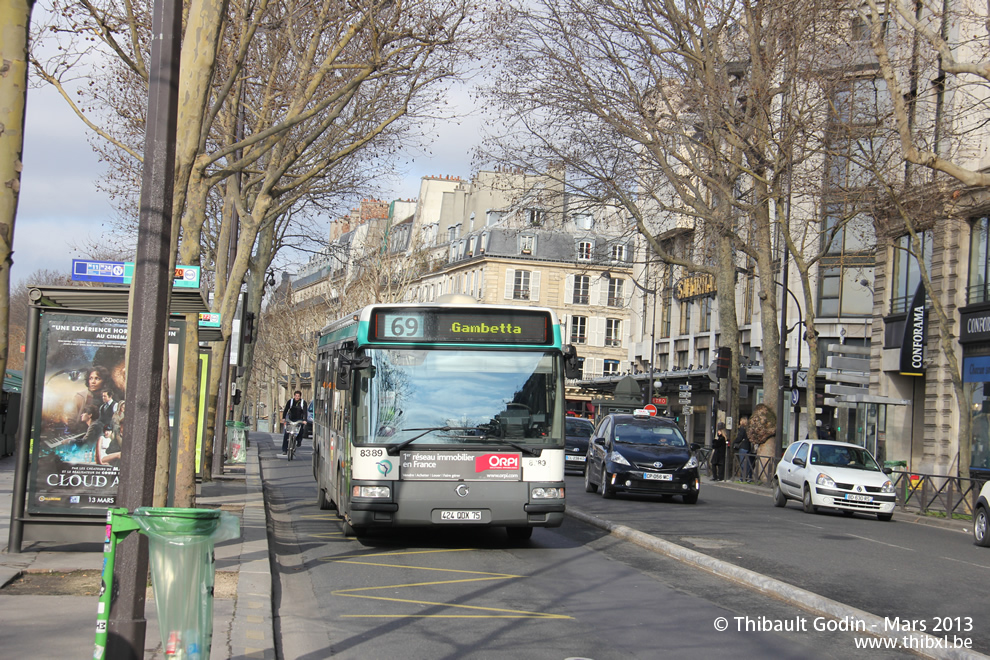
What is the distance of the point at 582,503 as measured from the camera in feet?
67.7

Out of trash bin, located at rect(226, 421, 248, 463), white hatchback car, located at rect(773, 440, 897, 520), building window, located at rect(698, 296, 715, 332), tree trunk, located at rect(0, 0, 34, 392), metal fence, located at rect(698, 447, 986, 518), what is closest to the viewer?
tree trunk, located at rect(0, 0, 34, 392)

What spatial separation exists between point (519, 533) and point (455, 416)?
2.32m

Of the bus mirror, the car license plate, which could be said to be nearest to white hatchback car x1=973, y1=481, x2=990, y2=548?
the bus mirror

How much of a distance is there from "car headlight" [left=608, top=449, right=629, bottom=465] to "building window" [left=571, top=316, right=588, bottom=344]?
65609 millimetres

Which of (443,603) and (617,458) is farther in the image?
(617,458)

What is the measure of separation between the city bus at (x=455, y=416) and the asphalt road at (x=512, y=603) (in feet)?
1.96

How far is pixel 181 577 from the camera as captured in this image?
5371 millimetres

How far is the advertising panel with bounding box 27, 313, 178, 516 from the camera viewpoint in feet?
35.0

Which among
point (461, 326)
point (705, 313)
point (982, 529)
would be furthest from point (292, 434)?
point (705, 313)

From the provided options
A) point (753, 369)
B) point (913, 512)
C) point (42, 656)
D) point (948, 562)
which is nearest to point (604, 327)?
point (753, 369)

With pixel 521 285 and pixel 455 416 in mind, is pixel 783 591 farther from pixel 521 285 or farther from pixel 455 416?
pixel 521 285

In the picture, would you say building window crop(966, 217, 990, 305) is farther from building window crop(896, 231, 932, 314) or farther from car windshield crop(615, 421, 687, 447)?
car windshield crop(615, 421, 687, 447)

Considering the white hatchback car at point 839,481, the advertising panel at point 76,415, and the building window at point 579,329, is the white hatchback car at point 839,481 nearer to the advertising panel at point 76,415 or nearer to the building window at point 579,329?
the advertising panel at point 76,415

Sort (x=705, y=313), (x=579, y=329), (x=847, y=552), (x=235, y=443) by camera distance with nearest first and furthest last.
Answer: (x=847, y=552), (x=235, y=443), (x=705, y=313), (x=579, y=329)
